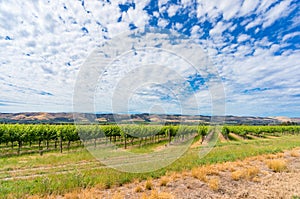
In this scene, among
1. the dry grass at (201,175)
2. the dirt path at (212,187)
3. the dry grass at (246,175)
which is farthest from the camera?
the dry grass at (246,175)

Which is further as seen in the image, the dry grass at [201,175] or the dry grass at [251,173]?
the dry grass at [251,173]

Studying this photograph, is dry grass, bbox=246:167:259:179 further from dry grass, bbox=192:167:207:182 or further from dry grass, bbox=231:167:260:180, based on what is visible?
dry grass, bbox=192:167:207:182

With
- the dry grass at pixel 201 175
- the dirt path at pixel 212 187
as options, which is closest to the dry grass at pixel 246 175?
the dirt path at pixel 212 187

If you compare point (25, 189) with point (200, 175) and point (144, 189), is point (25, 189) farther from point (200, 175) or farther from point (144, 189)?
point (200, 175)

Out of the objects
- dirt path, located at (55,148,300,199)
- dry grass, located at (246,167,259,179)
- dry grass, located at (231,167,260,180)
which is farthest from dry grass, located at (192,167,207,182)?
dry grass, located at (246,167,259,179)

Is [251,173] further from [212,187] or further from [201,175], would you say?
[212,187]

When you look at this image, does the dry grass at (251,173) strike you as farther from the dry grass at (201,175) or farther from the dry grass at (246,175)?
the dry grass at (201,175)

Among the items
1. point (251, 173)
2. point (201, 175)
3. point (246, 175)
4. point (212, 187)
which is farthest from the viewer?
point (251, 173)

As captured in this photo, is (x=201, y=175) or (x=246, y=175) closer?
(x=201, y=175)

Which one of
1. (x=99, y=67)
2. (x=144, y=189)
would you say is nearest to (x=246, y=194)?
(x=144, y=189)

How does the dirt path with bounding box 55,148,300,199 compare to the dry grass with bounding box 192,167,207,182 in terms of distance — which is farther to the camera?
the dry grass with bounding box 192,167,207,182

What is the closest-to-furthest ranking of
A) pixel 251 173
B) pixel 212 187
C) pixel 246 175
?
pixel 212 187 < pixel 246 175 < pixel 251 173

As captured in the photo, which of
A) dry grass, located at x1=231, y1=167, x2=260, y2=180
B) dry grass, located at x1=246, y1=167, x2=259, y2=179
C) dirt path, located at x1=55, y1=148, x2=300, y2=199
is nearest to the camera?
dirt path, located at x1=55, y1=148, x2=300, y2=199

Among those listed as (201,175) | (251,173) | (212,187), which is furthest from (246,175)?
(212,187)
